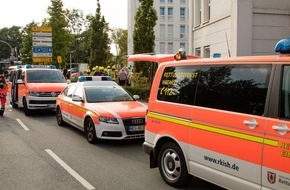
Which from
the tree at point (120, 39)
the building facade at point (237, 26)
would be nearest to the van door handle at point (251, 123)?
the building facade at point (237, 26)

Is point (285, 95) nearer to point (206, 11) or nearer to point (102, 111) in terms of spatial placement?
point (102, 111)

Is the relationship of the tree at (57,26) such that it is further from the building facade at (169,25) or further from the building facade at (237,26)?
the building facade at (237,26)

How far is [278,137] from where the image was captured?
388 cm

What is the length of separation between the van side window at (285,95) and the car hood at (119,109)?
5136 millimetres

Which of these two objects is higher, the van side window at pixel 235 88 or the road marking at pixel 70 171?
the van side window at pixel 235 88

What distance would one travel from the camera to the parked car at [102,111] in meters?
8.63

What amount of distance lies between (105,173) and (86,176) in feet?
1.17

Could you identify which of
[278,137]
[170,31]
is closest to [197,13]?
[278,137]

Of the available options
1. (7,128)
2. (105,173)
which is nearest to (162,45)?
(7,128)

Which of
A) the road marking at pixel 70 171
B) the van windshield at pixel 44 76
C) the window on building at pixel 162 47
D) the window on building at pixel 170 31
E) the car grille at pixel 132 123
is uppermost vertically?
the window on building at pixel 170 31

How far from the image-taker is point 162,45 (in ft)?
242

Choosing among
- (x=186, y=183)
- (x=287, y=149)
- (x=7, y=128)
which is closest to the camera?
(x=287, y=149)

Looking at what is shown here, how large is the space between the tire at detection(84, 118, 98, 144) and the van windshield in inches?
260

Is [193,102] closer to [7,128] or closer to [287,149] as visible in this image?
[287,149]
